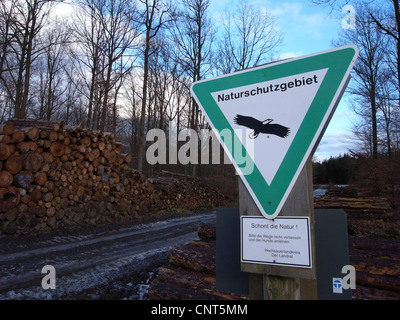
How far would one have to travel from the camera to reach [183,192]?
16.9m

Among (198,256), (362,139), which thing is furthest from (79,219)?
(362,139)

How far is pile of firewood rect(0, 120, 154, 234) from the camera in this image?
7.30 metres

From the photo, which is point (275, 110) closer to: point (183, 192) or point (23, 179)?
point (23, 179)

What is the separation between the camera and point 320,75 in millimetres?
1296

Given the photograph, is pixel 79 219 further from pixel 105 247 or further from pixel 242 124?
pixel 242 124

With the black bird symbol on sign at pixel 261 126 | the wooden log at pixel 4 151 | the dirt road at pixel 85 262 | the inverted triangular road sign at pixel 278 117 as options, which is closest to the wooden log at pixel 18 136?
the wooden log at pixel 4 151

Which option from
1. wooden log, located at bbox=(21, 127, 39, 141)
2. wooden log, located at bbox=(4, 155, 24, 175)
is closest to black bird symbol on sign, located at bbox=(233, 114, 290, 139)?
wooden log, located at bbox=(4, 155, 24, 175)

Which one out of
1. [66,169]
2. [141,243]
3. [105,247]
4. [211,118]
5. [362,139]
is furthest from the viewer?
[362,139]

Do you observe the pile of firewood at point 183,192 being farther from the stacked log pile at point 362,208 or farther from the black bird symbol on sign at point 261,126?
the black bird symbol on sign at point 261,126

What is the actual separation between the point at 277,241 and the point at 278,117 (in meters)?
0.58

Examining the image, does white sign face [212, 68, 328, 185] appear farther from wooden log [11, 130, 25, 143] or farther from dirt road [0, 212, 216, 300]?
wooden log [11, 130, 25, 143]

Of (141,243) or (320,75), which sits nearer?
(320,75)

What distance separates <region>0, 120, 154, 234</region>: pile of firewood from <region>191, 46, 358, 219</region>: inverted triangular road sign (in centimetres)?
757

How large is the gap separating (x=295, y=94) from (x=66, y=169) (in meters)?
8.80
